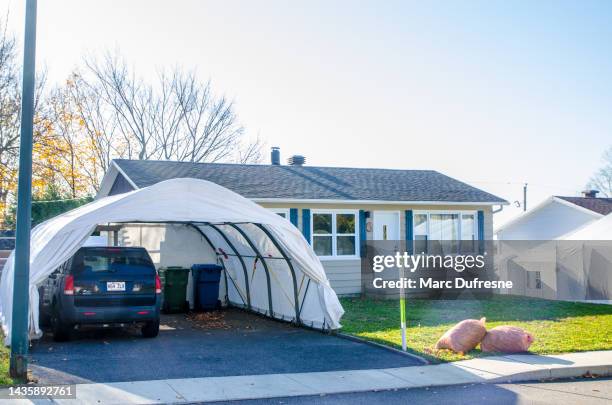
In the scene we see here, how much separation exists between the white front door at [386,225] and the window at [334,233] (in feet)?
2.43

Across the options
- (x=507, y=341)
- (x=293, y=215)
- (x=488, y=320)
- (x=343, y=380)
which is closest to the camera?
(x=343, y=380)

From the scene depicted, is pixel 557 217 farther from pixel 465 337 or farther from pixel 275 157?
pixel 465 337

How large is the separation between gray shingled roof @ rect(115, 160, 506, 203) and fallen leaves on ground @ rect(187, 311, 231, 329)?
3745mm

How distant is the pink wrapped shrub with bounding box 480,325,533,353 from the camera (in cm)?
1108

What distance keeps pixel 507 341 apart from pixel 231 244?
8.13 meters

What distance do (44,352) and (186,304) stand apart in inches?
257

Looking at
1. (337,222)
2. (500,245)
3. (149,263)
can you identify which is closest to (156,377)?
(149,263)

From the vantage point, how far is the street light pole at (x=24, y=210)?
873cm

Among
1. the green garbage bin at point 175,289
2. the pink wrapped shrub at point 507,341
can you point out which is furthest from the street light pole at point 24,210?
the green garbage bin at point 175,289

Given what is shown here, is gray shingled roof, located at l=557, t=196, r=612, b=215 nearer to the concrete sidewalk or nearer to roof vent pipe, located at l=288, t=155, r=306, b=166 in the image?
roof vent pipe, located at l=288, t=155, r=306, b=166

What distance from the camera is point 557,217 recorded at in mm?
34656

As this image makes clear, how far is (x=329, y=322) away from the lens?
1330cm

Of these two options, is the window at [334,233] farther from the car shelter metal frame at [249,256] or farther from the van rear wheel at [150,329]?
the van rear wheel at [150,329]

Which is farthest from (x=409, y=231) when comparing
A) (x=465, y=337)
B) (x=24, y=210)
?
(x=24, y=210)
